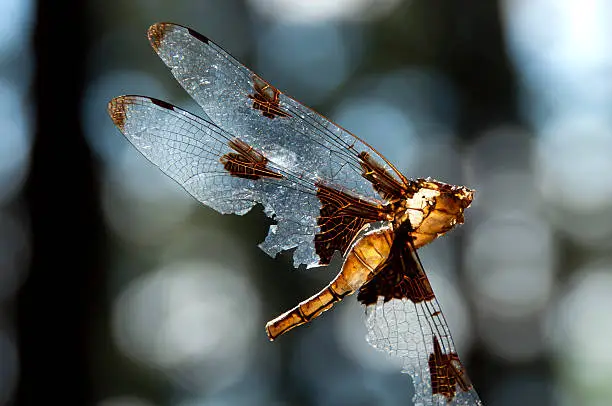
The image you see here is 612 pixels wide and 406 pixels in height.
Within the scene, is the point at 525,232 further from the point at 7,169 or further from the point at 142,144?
the point at 142,144

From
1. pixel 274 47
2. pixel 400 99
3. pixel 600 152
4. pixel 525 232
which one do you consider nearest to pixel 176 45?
pixel 274 47

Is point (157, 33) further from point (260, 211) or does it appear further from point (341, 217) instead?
point (260, 211)

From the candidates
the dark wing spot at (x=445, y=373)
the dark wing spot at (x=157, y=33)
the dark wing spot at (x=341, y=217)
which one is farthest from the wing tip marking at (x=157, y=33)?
the dark wing spot at (x=445, y=373)

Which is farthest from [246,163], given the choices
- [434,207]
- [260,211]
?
[260,211]

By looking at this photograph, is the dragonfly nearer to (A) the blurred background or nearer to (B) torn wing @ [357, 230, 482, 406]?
(B) torn wing @ [357, 230, 482, 406]

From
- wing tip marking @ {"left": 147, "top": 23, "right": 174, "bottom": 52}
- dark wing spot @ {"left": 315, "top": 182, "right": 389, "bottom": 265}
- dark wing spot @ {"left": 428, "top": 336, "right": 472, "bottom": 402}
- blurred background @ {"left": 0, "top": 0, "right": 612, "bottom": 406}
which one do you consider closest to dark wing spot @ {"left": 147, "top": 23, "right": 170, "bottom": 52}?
wing tip marking @ {"left": 147, "top": 23, "right": 174, "bottom": 52}

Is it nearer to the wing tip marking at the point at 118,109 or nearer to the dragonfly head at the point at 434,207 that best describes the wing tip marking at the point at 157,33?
the wing tip marking at the point at 118,109
